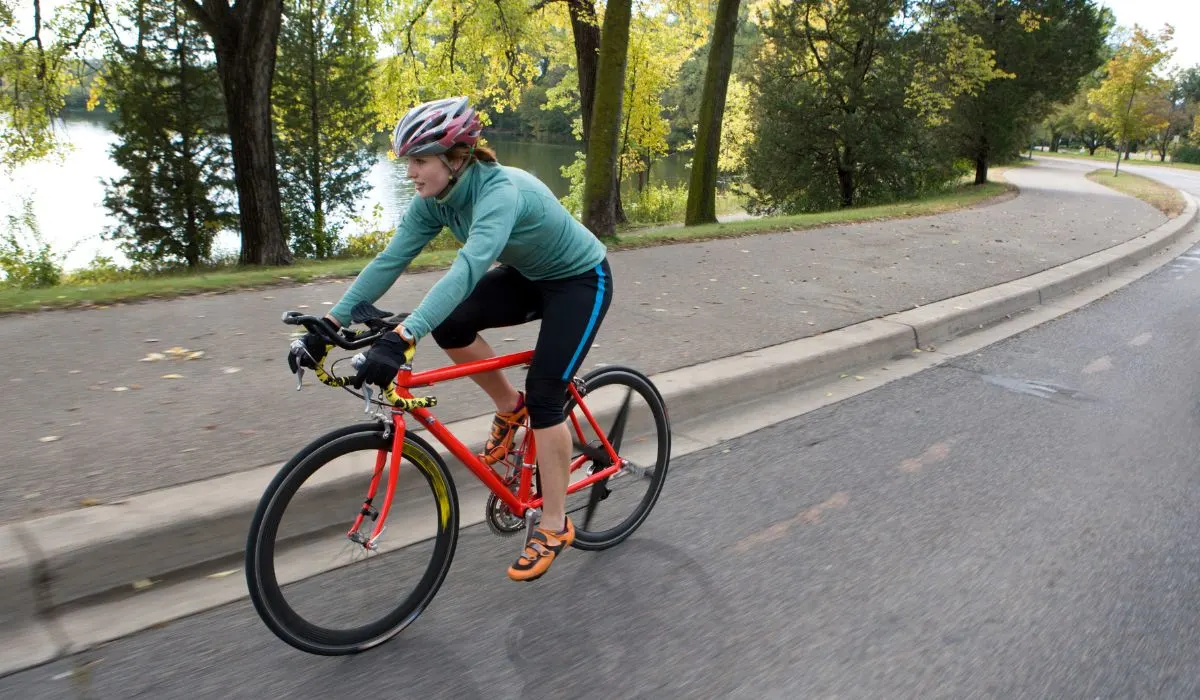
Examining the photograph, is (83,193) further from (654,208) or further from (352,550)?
(352,550)

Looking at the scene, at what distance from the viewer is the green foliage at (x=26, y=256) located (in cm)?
1648

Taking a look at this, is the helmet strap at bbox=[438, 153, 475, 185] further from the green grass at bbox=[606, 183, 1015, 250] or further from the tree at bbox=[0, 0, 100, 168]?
the tree at bbox=[0, 0, 100, 168]

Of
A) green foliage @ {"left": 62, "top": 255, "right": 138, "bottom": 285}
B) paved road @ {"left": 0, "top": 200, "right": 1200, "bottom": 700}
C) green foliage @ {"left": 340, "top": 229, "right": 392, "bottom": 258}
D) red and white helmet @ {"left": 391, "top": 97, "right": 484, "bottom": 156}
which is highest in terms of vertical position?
red and white helmet @ {"left": 391, "top": 97, "right": 484, "bottom": 156}

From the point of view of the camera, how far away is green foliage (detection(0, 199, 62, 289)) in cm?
1648

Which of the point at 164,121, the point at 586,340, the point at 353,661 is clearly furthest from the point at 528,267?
the point at 164,121

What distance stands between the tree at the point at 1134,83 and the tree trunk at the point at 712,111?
32.5m

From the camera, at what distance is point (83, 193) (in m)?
30.1

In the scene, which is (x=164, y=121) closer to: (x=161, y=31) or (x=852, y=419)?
(x=161, y=31)

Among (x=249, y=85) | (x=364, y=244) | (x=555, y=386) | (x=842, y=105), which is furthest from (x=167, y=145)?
(x=555, y=386)

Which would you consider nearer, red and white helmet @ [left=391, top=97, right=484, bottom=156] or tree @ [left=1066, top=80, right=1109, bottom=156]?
red and white helmet @ [left=391, top=97, right=484, bottom=156]

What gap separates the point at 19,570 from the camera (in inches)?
111

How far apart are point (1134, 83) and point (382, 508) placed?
160 ft

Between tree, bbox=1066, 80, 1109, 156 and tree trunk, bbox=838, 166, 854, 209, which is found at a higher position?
tree, bbox=1066, 80, 1109, 156

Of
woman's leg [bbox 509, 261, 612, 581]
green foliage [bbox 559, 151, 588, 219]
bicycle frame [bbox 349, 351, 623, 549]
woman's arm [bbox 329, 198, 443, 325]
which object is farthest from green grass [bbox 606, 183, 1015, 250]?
green foliage [bbox 559, 151, 588, 219]
